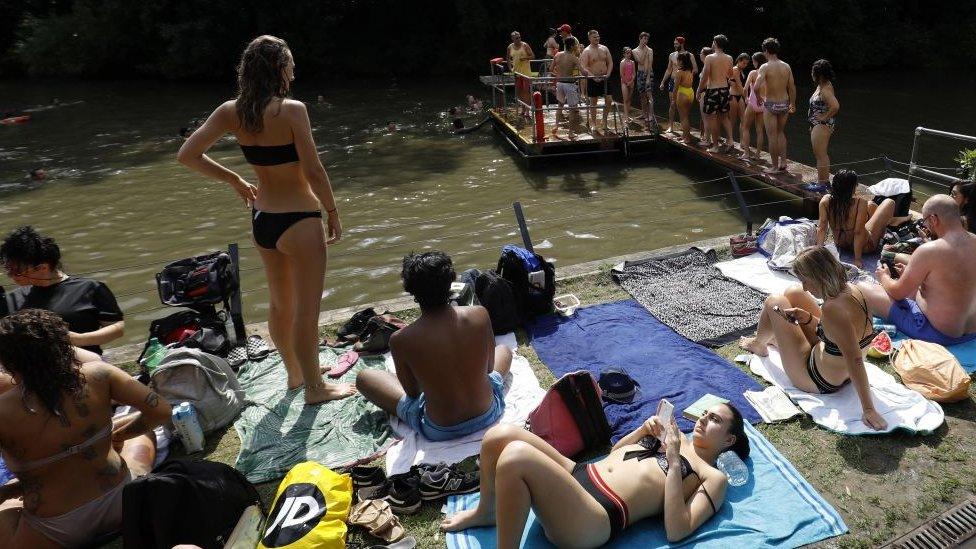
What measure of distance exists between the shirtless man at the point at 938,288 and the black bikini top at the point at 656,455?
2845 millimetres

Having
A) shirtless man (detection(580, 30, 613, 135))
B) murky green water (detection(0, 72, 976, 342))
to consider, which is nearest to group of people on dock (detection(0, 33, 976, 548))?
murky green water (detection(0, 72, 976, 342))

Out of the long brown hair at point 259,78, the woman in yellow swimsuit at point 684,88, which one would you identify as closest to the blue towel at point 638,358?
the long brown hair at point 259,78

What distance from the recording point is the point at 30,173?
1322 cm

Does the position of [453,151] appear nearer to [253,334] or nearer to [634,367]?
[253,334]

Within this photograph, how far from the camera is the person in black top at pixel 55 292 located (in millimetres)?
4340

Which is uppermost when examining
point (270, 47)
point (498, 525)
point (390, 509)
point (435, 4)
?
point (435, 4)

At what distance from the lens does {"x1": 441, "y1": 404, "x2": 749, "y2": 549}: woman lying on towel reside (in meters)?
3.00

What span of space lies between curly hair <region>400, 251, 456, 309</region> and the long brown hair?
1.35 meters

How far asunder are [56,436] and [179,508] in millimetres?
676

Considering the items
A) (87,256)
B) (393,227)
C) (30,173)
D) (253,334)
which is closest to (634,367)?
(253,334)

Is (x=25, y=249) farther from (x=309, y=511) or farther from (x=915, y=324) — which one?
(x=915, y=324)

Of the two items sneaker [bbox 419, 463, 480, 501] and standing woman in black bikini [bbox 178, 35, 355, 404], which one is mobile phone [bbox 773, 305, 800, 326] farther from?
standing woman in black bikini [bbox 178, 35, 355, 404]

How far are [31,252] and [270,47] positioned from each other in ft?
7.04

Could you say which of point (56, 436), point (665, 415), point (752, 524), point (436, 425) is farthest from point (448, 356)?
point (56, 436)
